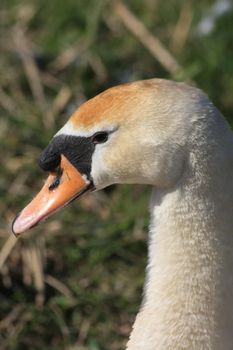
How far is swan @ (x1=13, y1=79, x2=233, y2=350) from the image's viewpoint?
8.77 ft

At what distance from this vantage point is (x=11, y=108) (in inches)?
207

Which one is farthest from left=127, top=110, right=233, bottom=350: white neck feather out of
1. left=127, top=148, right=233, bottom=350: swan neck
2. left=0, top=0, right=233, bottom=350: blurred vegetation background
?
left=0, top=0, right=233, bottom=350: blurred vegetation background

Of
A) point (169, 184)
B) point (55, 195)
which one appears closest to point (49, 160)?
point (55, 195)

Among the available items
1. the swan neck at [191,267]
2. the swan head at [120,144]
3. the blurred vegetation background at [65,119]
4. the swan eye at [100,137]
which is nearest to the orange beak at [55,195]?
the swan head at [120,144]

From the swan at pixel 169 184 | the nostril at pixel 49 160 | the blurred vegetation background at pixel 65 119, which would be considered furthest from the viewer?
the blurred vegetation background at pixel 65 119

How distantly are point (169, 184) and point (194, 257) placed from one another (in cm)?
20

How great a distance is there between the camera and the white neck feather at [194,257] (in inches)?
105

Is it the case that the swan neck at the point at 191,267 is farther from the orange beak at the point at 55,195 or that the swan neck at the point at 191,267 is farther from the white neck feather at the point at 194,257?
the orange beak at the point at 55,195

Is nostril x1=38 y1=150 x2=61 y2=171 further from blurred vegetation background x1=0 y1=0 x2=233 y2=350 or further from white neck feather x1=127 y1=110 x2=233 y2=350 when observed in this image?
blurred vegetation background x1=0 y1=0 x2=233 y2=350

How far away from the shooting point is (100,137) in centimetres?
279

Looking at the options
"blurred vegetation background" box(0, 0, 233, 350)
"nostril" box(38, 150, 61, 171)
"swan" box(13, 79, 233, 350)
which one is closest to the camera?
"swan" box(13, 79, 233, 350)

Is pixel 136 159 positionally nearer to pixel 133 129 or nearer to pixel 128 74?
pixel 133 129

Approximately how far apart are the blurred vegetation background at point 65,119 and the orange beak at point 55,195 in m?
1.11

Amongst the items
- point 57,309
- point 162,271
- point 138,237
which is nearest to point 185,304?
point 162,271
